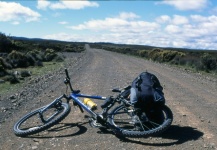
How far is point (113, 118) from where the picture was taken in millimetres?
6504

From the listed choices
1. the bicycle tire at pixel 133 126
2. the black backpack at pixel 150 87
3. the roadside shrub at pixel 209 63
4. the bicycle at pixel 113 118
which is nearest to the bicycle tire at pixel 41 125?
the bicycle at pixel 113 118

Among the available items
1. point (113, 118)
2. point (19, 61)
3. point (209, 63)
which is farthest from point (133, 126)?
point (209, 63)

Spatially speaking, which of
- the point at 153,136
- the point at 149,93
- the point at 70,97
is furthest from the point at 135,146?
the point at 70,97

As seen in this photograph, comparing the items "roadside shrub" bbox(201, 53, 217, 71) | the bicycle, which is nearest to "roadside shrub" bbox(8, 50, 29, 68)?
"roadside shrub" bbox(201, 53, 217, 71)

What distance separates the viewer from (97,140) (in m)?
6.27

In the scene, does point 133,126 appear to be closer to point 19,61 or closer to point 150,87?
point 150,87

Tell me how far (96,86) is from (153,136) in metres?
6.81

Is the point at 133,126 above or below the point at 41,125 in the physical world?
above

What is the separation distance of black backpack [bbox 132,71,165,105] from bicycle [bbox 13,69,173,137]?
22 centimetres

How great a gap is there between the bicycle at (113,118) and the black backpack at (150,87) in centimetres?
22

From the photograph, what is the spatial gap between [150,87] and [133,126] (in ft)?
3.02

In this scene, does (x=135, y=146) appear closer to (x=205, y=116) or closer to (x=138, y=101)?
(x=138, y=101)

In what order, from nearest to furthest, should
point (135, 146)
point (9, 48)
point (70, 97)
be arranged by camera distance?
point (135, 146)
point (70, 97)
point (9, 48)

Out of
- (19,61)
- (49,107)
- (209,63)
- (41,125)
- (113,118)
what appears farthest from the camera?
(209,63)
